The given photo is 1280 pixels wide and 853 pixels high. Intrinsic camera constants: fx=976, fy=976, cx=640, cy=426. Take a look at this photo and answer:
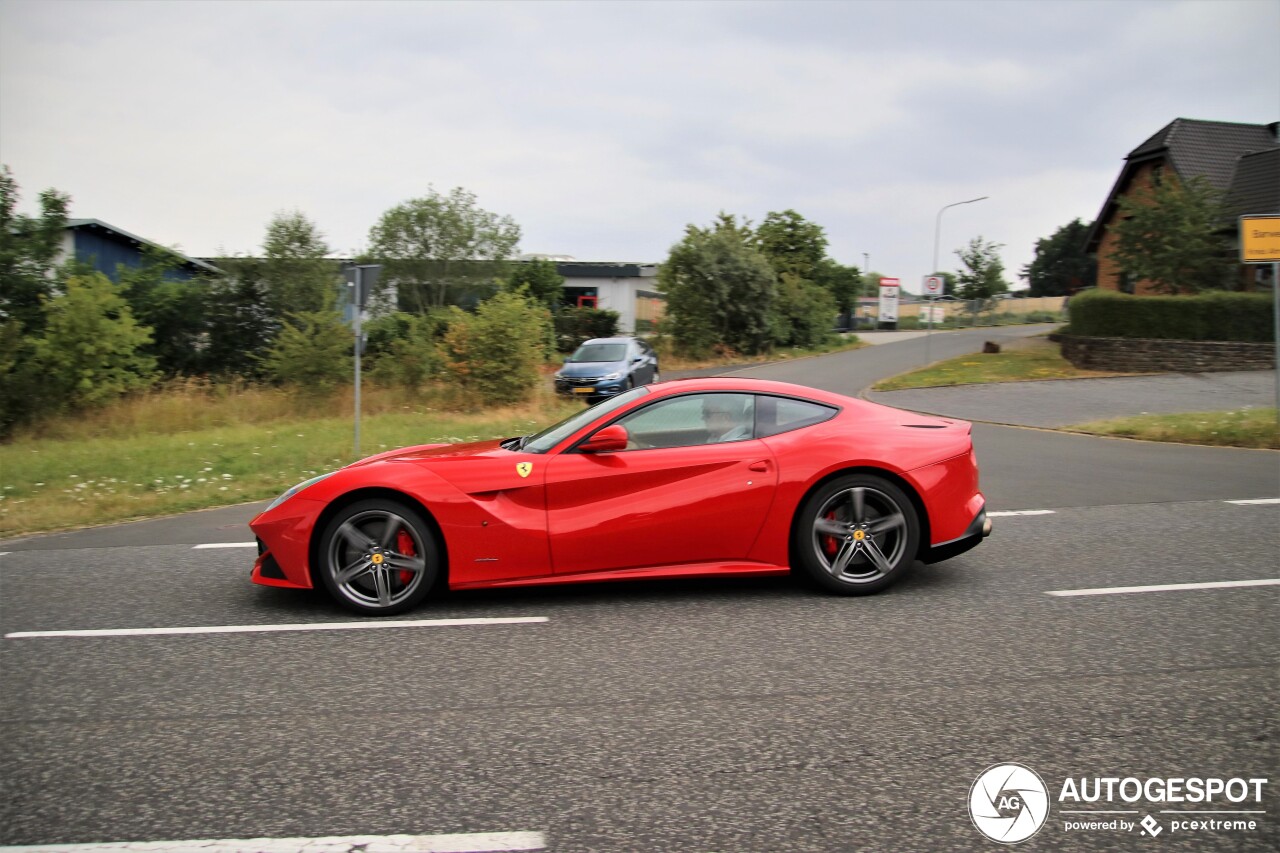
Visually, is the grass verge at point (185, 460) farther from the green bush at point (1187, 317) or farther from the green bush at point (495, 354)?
the green bush at point (1187, 317)

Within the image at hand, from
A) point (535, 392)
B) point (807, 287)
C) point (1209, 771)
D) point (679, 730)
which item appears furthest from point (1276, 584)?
point (807, 287)

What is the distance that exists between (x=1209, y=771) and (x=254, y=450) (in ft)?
46.3

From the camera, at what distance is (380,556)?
5.60m

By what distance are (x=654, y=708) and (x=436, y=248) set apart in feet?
137

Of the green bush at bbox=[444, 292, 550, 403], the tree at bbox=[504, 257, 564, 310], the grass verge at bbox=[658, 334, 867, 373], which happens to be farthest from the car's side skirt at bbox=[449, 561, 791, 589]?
the tree at bbox=[504, 257, 564, 310]

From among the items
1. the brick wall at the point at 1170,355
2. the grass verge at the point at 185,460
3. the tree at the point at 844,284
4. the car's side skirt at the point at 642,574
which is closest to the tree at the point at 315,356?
the grass verge at the point at 185,460

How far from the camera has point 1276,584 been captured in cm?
587

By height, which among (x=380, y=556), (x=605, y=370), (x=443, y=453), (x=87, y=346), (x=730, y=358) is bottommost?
(x=380, y=556)

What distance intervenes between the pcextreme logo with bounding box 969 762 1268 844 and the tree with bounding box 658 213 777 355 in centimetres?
3792

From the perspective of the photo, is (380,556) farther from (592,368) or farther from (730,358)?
(730,358)

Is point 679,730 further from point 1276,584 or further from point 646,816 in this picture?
Answer: point 1276,584

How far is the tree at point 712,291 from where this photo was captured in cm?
4091

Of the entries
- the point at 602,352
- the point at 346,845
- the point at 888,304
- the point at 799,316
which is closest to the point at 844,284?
the point at 888,304

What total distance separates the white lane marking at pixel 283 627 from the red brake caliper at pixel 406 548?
25 cm
